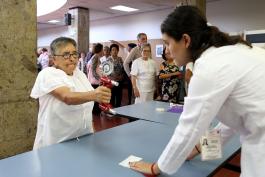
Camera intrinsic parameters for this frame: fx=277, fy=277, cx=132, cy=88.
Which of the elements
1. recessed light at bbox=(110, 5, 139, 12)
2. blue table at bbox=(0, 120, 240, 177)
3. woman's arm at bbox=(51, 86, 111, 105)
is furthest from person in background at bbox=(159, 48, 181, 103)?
recessed light at bbox=(110, 5, 139, 12)

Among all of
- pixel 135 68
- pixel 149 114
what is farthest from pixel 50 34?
pixel 149 114

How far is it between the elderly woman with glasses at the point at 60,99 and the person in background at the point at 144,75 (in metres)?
2.44

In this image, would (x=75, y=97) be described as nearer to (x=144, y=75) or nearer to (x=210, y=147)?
(x=210, y=147)

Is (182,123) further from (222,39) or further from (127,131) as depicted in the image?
(127,131)

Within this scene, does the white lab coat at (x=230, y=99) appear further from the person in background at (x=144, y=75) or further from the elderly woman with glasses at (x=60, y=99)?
the person in background at (x=144, y=75)

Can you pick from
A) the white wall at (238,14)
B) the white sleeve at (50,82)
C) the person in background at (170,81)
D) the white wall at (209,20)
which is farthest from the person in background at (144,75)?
the white wall at (238,14)

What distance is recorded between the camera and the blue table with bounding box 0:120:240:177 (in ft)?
4.14

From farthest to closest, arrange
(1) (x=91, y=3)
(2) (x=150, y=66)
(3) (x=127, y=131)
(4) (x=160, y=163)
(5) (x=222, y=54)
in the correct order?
1. (1) (x=91, y=3)
2. (2) (x=150, y=66)
3. (3) (x=127, y=131)
4. (4) (x=160, y=163)
5. (5) (x=222, y=54)

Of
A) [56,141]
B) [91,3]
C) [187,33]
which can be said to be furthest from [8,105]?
[91,3]

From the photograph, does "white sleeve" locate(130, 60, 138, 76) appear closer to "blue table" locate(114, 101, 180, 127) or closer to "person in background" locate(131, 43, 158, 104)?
"person in background" locate(131, 43, 158, 104)

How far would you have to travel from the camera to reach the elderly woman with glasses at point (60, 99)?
1.64 meters

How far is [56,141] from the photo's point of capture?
1.73 metres

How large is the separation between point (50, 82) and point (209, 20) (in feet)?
23.0

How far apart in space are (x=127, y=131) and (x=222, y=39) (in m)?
1.12
